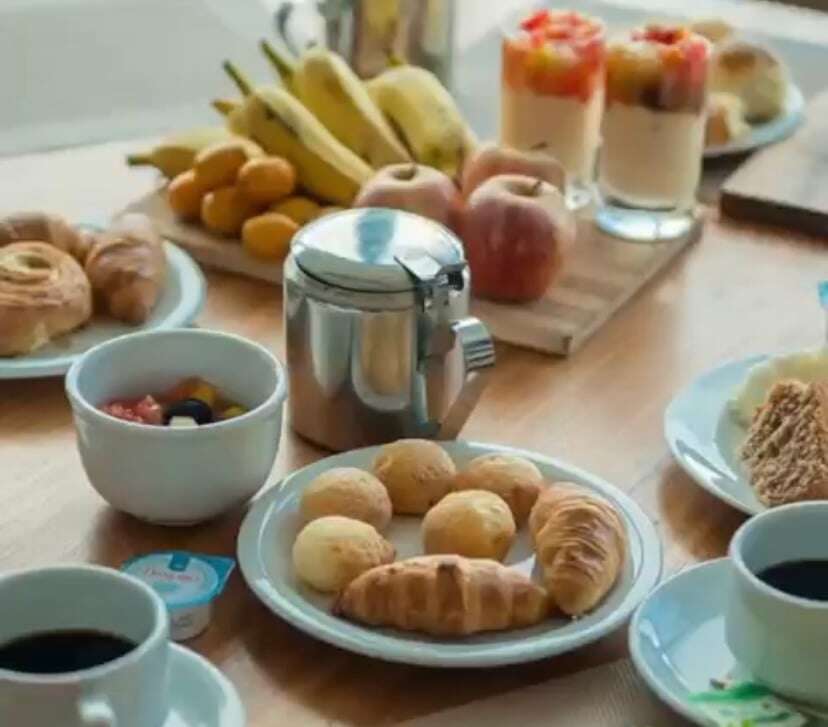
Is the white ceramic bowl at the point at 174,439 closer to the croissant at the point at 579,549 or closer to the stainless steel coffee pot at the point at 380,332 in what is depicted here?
the stainless steel coffee pot at the point at 380,332

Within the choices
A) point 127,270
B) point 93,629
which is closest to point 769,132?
point 127,270

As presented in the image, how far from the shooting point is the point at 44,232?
4.26 ft

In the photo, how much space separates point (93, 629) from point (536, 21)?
80 cm

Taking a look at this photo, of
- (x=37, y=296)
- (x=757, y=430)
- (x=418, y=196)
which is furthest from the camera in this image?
(x=418, y=196)

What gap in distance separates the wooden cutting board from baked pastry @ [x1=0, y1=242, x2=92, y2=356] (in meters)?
0.55

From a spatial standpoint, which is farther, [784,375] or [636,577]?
[784,375]

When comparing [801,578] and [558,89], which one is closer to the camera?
[801,578]

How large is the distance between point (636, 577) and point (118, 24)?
4.79 feet

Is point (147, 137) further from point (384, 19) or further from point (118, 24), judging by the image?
point (118, 24)

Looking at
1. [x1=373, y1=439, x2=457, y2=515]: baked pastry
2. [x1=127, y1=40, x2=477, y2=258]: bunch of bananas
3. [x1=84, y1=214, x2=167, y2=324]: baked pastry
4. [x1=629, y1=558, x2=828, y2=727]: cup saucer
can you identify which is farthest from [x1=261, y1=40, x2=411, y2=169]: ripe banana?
Answer: [x1=629, y1=558, x2=828, y2=727]: cup saucer

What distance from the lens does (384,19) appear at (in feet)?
5.37

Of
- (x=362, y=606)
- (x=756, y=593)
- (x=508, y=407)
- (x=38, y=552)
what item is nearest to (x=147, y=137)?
(x=508, y=407)

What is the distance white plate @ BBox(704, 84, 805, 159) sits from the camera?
1.60 m

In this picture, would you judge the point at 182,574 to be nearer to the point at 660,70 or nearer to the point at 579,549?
the point at 579,549
